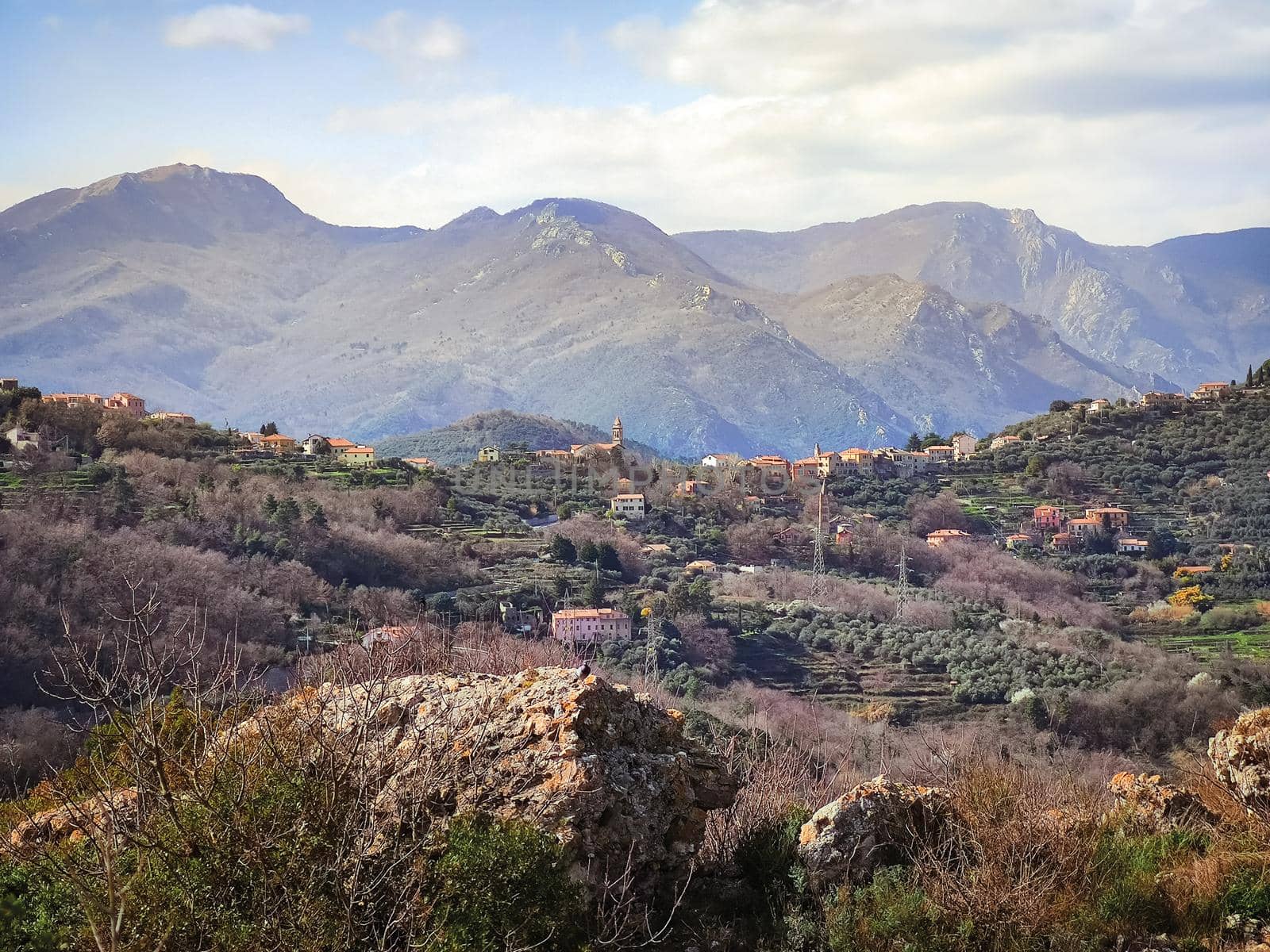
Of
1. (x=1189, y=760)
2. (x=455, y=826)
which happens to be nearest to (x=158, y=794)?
(x=455, y=826)

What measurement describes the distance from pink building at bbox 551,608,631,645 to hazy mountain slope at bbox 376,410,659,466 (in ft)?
203

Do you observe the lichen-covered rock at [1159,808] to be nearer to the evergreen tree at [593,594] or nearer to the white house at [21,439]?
the evergreen tree at [593,594]

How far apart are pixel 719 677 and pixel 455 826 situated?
94.7 feet

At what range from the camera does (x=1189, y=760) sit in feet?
54.3

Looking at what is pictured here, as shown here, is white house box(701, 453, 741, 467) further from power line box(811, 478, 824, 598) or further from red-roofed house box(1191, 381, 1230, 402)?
red-roofed house box(1191, 381, 1230, 402)

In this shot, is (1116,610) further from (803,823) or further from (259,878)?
(259,878)

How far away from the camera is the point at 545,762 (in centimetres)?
739

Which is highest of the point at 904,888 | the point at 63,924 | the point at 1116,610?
the point at 63,924

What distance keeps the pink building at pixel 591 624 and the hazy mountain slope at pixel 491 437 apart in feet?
203

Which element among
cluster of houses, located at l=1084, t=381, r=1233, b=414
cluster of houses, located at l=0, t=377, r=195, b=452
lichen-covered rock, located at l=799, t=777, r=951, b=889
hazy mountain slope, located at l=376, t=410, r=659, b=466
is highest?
cluster of houses, located at l=0, t=377, r=195, b=452

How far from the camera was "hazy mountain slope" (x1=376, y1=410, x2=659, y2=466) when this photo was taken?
10456 cm

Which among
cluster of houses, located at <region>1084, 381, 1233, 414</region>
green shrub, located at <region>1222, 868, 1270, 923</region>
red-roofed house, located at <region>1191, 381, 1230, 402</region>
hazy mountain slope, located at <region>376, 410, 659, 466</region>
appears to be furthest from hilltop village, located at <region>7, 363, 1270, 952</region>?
hazy mountain slope, located at <region>376, 410, 659, 466</region>

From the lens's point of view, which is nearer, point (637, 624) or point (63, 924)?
point (63, 924)

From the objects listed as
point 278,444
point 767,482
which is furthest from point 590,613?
point 767,482
